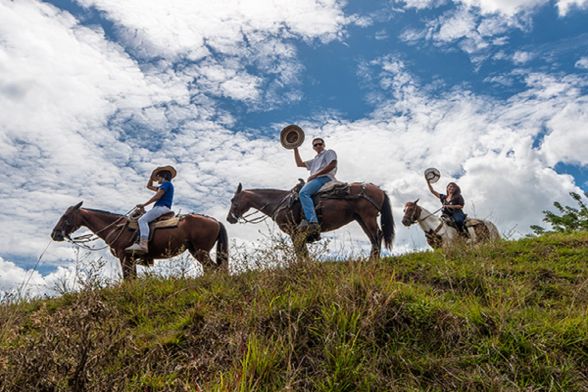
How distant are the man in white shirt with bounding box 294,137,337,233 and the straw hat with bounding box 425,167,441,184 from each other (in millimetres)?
4446

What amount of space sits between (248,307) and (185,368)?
2.63 feet

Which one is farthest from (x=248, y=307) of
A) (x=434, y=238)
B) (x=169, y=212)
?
(x=434, y=238)

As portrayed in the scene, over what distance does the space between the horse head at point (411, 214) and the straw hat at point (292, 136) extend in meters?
4.10

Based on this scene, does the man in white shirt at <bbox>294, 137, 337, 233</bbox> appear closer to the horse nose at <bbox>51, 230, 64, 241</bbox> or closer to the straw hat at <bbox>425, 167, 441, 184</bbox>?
the straw hat at <bbox>425, 167, 441, 184</bbox>

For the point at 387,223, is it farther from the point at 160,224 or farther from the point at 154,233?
the point at 154,233

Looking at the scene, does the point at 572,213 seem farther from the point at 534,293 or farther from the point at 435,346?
the point at 435,346

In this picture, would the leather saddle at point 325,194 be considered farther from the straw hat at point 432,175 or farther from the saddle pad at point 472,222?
the straw hat at point 432,175

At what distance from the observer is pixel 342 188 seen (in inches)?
375

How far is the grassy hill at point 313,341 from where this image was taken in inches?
132

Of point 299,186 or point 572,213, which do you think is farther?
point 572,213

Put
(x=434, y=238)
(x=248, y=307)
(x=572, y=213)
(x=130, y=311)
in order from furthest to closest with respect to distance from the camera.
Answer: (x=572, y=213) < (x=434, y=238) < (x=130, y=311) < (x=248, y=307)

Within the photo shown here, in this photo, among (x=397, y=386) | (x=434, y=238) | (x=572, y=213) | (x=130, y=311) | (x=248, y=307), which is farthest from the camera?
(x=572, y=213)

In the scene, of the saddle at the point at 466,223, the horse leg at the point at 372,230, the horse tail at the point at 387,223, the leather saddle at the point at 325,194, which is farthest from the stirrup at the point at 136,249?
the saddle at the point at 466,223

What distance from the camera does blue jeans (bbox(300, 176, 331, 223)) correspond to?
29.8 feet
